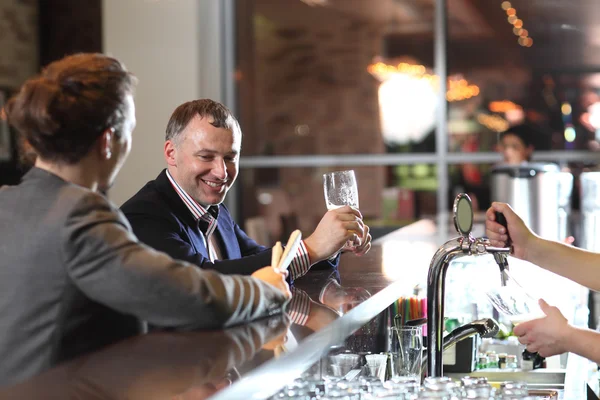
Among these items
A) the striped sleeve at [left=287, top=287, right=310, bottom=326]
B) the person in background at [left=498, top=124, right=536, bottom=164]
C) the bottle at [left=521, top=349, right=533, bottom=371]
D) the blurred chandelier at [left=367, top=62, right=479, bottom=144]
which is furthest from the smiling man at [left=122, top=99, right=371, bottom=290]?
the blurred chandelier at [left=367, top=62, right=479, bottom=144]

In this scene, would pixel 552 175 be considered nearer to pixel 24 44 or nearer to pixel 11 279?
pixel 11 279

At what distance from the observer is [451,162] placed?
24.5 ft

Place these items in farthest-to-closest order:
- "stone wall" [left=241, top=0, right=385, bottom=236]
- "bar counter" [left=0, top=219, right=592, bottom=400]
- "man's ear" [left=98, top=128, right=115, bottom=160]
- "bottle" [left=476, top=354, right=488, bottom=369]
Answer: "stone wall" [left=241, top=0, right=385, bottom=236]
"bottle" [left=476, top=354, right=488, bottom=369]
"man's ear" [left=98, top=128, right=115, bottom=160]
"bar counter" [left=0, top=219, right=592, bottom=400]

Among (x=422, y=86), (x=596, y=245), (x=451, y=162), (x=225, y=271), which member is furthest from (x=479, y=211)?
(x=225, y=271)

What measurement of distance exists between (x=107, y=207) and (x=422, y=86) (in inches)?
260

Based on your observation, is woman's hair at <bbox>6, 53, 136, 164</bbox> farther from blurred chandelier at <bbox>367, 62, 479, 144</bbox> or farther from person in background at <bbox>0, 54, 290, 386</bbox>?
blurred chandelier at <bbox>367, 62, 479, 144</bbox>

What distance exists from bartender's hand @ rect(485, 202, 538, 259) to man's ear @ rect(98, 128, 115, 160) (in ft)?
3.77

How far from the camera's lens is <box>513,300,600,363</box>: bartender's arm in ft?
5.79

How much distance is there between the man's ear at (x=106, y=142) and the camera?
1.24m

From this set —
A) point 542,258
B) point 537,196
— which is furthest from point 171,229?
point 537,196

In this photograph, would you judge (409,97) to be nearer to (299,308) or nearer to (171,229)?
(171,229)

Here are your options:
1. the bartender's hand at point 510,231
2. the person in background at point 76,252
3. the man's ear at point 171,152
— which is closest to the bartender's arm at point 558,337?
the bartender's hand at point 510,231

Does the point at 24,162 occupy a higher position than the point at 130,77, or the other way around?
the point at 130,77

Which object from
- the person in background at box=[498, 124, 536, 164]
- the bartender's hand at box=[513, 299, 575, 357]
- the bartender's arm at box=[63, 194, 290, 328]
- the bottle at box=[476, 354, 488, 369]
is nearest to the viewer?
the bartender's arm at box=[63, 194, 290, 328]
